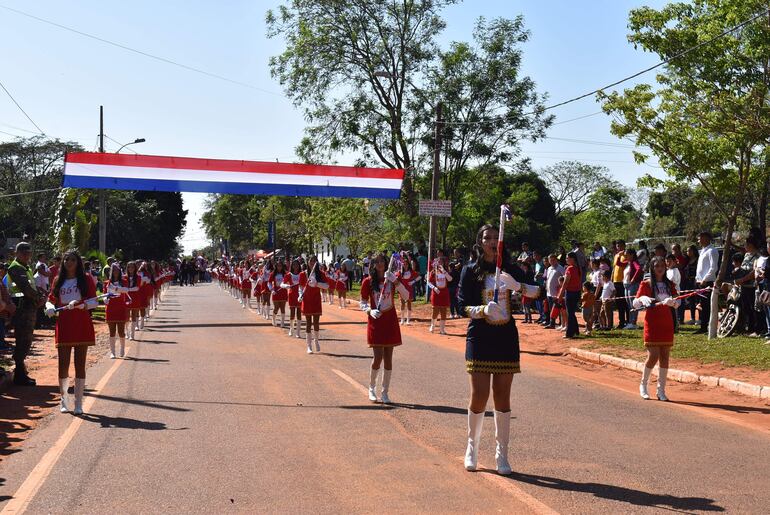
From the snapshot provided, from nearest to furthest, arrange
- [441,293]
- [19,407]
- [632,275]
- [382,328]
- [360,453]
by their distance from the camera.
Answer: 1. [360,453]
2. [19,407]
3. [382,328]
4. [632,275]
5. [441,293]

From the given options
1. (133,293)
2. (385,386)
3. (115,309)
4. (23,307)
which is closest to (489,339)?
(385,386)

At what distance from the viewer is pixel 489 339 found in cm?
726

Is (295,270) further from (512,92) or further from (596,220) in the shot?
(596,220)

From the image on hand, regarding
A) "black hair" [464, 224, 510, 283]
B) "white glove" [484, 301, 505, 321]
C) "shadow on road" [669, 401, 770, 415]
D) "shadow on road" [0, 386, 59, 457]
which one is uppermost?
"black hair" [464, 224, 510, 283]

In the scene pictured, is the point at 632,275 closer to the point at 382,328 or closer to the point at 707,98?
the point at 707,98

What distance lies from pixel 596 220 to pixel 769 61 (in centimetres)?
7213

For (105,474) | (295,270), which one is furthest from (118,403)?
(295,270)

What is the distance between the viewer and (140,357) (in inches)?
659

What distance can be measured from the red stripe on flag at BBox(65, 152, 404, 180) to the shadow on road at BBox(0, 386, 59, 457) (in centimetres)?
1623

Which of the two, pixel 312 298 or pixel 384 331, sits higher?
pixel 312 298

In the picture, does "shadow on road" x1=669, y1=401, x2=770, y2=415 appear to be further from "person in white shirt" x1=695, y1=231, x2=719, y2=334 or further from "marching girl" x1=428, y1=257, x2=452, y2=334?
"marching girl" x1=428, y1=257, x2=452, y2=334

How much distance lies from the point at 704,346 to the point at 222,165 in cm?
1845

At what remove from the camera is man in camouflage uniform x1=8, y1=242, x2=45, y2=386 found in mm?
12422

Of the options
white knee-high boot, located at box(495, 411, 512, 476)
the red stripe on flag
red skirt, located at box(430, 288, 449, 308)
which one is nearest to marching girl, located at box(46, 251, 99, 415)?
white knee-high boot, located at box(495, 411, 512, 476)
